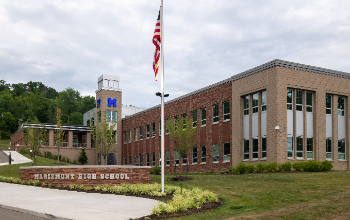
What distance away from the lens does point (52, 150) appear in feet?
213

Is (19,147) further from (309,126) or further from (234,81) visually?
(309,126)

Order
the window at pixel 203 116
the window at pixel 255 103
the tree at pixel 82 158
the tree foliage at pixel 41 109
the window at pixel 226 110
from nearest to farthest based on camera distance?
1. the window at pixel 255 103
2. the window at pixel 226 110
3. the window at pixel 203 116
4. the tree at pixel 82 158
5. the tree foliage at pixel 41 109

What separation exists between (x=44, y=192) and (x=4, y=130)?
108166 mm

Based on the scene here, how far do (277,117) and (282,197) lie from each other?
14.6m

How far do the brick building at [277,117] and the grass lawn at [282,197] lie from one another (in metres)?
8.36

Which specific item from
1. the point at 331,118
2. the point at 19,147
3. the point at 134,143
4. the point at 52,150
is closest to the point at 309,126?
the point at 331,118

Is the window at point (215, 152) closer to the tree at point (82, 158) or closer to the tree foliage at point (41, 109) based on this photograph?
the tree at point (82, 158)

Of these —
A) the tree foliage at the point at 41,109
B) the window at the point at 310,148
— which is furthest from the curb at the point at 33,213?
the tree foliage at the point at 41,109

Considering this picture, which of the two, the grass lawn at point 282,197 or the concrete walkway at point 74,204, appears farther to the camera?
the concrete walkway at point 74,204

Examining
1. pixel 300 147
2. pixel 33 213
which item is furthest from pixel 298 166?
pixel 33 213

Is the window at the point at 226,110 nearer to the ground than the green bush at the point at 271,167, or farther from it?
farther from it

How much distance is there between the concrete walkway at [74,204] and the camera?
1298cm

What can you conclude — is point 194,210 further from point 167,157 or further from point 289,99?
point 167,157

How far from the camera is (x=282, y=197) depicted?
54.6ft
